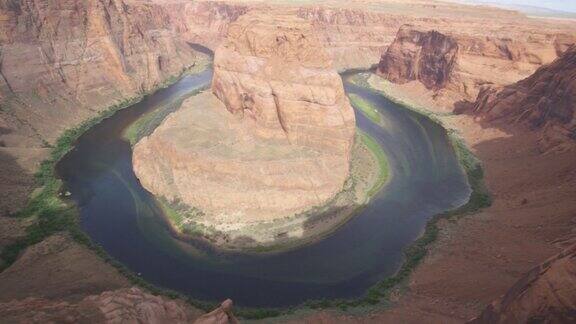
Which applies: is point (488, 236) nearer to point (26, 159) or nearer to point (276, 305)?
point (276, 305)

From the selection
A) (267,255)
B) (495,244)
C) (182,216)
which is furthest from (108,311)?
(495,244)

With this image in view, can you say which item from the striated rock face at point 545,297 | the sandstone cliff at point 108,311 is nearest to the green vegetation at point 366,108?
the sandstone cliff at point 108,311

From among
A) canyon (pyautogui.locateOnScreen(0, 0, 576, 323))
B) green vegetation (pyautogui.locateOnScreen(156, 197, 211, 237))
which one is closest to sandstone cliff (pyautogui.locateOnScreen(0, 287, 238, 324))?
canyon (pyautogui.locateOnScreen(0, 0, 576, 323))

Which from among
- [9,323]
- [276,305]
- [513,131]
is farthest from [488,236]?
[9,323]

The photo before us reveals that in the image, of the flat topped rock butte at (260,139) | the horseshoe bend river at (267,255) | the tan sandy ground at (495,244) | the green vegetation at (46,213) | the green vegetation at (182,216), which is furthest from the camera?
the flat topped rock butte at (260,139)

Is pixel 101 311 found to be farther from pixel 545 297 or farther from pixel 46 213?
pixel 46 213

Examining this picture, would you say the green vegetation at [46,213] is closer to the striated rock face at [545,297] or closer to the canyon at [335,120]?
A: the canyon at [335,120]

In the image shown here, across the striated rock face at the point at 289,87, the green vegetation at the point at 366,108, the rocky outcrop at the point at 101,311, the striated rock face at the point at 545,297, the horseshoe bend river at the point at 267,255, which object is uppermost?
the striated rock face at the point at 289,87
